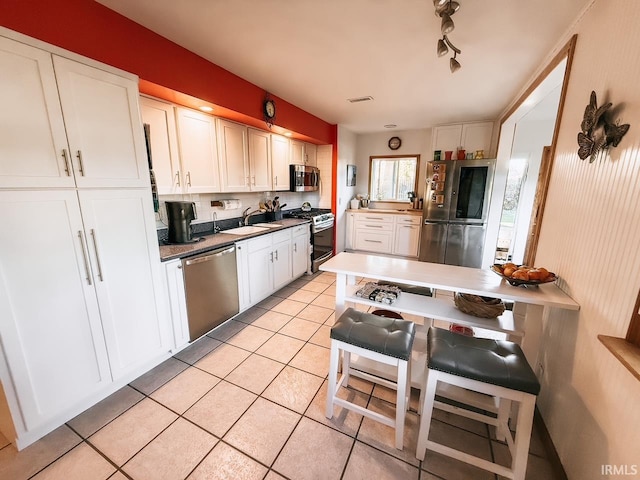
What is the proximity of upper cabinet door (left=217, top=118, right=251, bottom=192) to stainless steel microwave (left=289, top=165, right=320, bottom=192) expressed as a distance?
0.90m

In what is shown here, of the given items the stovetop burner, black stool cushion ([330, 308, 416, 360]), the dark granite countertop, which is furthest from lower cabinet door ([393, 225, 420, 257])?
black stool cushion ([330, 308, 416, 360])

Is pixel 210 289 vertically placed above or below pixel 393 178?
below

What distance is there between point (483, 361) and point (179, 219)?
2.46 meters

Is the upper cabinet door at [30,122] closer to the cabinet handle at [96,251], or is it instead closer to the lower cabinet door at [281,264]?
the cabinet handle at [96,251]

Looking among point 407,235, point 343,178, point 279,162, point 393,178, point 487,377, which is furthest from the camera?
point 393,178

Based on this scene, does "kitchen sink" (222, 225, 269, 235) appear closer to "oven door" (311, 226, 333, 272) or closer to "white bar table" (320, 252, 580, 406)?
"oven door" (311, 226, 333, 272)

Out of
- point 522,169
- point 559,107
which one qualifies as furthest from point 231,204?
point 522,169

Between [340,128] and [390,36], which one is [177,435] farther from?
[340,128]

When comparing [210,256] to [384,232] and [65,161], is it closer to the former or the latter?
[65,161]

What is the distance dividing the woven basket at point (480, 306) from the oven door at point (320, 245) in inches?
104

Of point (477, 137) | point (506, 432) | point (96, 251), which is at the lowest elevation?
point (506, 432)

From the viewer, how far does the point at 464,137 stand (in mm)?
4250

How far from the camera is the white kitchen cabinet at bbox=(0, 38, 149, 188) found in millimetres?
1211

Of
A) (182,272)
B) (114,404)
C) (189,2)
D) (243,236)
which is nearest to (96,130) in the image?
(189,2)
